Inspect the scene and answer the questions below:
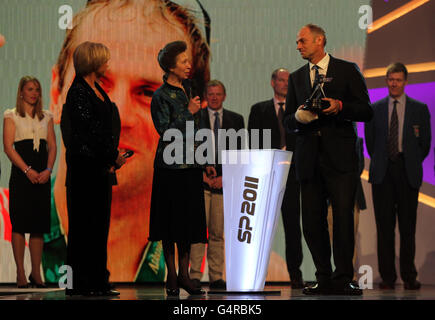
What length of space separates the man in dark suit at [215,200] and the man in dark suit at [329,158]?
1.81 meters

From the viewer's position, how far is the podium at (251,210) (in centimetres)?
435

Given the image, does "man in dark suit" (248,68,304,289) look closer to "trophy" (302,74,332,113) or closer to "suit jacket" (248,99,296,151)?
"suit jacket" (248,99,296,151)

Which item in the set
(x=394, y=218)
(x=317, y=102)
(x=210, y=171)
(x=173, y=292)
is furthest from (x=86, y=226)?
(x=394, y=218)

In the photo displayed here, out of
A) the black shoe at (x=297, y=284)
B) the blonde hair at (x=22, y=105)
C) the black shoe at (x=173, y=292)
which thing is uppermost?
the blonde hair at (x=22, y=105)

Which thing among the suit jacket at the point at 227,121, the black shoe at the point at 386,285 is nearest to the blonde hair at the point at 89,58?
the suit jacket at the point at 227,121

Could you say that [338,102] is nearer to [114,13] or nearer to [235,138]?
[235,138]

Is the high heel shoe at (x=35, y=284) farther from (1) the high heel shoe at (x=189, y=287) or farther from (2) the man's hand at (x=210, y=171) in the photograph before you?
(1) the high heel shoe at (x=189, y=287)

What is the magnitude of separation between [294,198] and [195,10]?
221cm

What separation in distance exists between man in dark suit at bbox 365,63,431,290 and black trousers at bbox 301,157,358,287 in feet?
5.81

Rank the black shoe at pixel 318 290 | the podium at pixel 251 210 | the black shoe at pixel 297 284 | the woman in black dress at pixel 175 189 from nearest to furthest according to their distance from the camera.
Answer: the podium at pixel 251 210
the black shoe at pixel 318 290
the woman in black dress at pixel 175 189
the black shoe at pixel 297 284

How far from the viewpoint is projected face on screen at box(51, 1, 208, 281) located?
6.89 metres

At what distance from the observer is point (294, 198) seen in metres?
6.35

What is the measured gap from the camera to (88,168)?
4.45 meters
